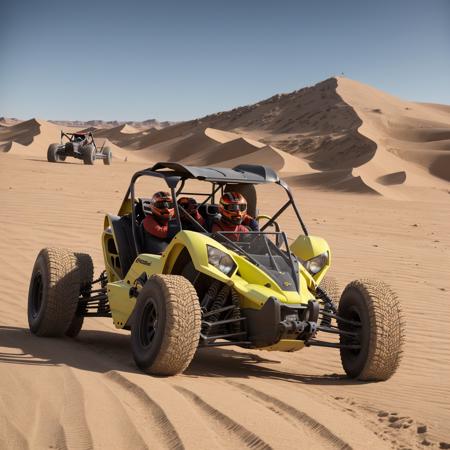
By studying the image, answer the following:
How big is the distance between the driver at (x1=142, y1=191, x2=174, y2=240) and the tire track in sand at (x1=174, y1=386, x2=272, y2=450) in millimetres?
2607

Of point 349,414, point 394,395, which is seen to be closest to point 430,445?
point 349,414

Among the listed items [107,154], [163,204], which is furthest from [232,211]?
[107,154]

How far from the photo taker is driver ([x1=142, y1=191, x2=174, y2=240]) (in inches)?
294

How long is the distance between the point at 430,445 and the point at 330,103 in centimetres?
6442

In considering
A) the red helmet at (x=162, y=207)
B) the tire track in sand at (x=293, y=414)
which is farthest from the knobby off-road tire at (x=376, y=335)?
the red helmet at (x=162, y=207)

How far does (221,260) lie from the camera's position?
20.5 ft

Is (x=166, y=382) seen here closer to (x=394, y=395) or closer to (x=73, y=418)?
(x=73, y=418)

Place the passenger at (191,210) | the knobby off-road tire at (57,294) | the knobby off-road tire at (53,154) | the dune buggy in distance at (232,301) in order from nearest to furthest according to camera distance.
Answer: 1. the dune buggy in distance at (232,301)
2. the knobby off-road tire at (57,294)
3. the passenger at (191,210)
4. the knobby off-road tire at (53,154)

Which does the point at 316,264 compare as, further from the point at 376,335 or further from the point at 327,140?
the point at 327,140

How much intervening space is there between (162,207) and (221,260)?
140 centimetres

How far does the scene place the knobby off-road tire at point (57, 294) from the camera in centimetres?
760

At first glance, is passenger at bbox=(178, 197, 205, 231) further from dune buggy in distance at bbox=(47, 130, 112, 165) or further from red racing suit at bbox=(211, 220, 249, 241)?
dune buggy in distance at bbox=(47, 130, 112, 165)

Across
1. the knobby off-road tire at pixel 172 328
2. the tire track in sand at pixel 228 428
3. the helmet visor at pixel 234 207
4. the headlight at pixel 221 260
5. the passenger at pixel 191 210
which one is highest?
the helmet visor at pixel 234 207

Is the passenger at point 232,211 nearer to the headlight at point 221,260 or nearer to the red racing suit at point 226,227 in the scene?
the red racing suit at point 226,227
